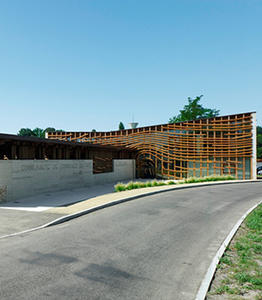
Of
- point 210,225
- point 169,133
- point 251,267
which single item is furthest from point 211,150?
point 251,267

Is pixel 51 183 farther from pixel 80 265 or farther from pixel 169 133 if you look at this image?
pixel 169 133

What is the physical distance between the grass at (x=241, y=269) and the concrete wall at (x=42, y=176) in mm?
14220

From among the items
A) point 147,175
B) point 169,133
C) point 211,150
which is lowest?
point 147,175

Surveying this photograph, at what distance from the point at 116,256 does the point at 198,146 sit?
2906 centimetres

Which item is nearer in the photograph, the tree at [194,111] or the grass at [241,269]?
the grass at [241,269]

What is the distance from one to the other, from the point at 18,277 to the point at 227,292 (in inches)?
179

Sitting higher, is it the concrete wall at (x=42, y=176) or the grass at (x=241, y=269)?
the concrete wall at (x=42, y=176)

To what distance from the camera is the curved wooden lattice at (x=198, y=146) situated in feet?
103

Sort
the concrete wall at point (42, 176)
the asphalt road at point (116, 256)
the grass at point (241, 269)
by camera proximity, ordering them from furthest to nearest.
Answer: the concrete wall at point (42, 176)
the asphalt road at point (116, 256)
the grass at point (241, 269)

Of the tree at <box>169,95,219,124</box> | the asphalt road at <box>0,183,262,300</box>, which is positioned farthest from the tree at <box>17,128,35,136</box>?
the asphalt road at <box>0,183,262,300</box>

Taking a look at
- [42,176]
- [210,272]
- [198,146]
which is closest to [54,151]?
[42,176]

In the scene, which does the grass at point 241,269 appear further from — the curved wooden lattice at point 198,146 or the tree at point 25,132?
the tree at point 25,132

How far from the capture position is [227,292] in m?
4.75

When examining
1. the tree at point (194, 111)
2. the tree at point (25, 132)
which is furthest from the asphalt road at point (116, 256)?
the tree at point (25, 132)
